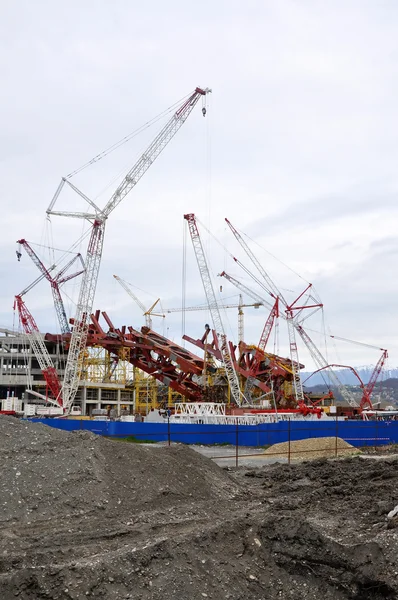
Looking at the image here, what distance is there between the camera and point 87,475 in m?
12.2

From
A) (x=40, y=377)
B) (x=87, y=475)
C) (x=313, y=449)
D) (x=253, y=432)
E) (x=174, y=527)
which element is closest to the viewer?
(x=174, y=527)

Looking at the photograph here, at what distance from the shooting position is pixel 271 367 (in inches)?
2244

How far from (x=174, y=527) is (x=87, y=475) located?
3.04m

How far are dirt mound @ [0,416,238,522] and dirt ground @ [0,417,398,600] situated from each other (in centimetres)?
3

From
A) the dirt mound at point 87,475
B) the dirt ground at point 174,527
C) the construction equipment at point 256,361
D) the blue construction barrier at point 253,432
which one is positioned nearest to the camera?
the dirt ground at point 174,527

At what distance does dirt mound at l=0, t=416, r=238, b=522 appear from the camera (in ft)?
36.8

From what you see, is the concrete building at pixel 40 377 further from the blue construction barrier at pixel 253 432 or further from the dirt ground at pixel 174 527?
the dirt ground at pixel 174 527

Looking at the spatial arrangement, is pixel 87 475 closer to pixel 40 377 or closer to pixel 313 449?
pixel 313 449

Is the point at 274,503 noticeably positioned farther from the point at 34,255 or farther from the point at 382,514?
the point at 34,255

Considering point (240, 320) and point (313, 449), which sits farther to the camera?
point (240, 320)

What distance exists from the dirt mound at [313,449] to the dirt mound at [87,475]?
467 inches

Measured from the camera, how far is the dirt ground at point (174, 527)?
731cm

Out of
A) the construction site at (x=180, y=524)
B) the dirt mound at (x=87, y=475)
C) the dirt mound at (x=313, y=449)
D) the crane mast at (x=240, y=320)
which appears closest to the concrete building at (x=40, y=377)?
the crane mast at (x=240, y=320)

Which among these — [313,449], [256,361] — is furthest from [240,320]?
[313,449]
